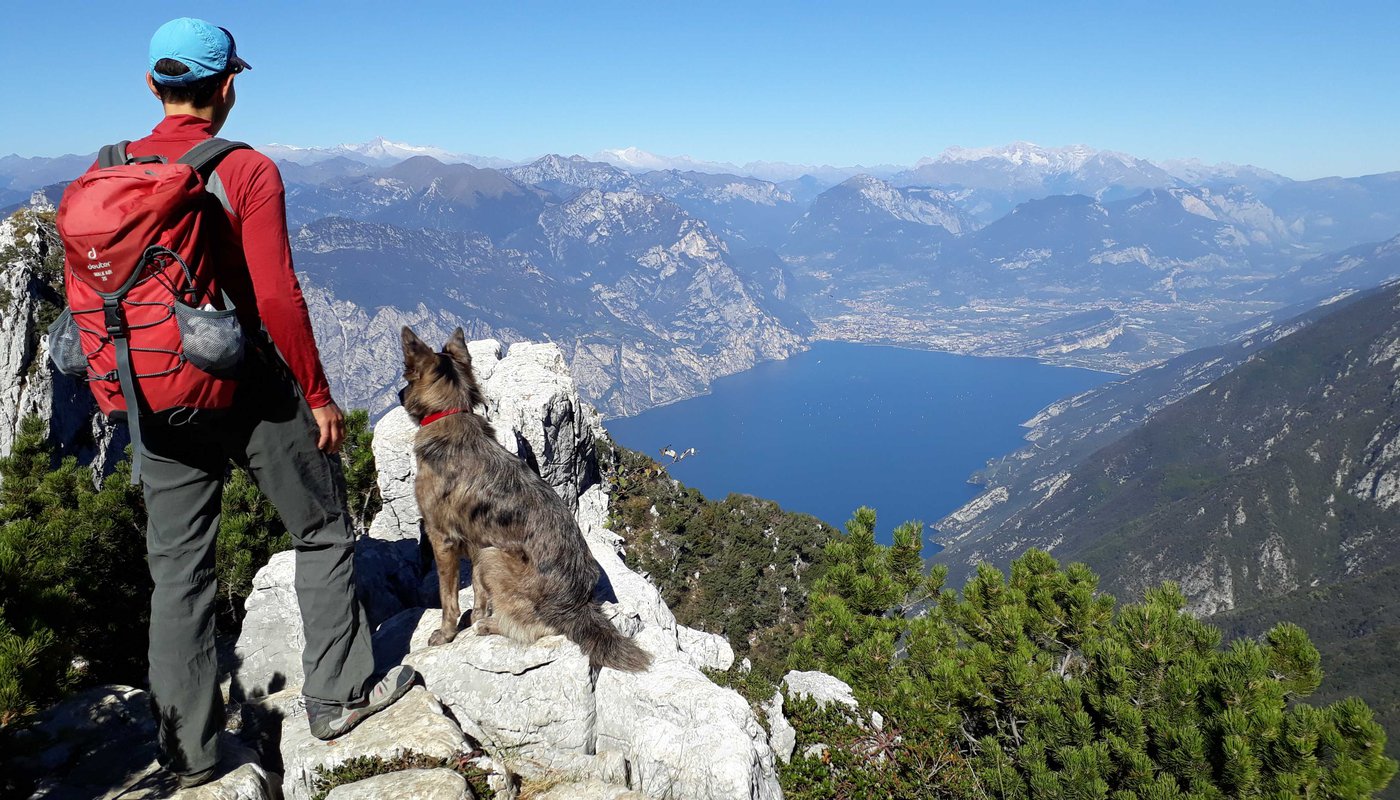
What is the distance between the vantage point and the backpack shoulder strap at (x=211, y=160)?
3393 millimetres

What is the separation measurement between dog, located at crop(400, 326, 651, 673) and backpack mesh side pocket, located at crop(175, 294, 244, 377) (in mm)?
2115

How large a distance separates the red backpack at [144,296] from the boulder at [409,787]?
2.27m

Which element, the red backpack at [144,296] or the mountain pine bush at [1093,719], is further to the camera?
the mountain pine bush at [1093,719]

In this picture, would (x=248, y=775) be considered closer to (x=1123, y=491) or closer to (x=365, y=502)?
(x=365, y=502)

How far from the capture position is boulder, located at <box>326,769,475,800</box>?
3979mm

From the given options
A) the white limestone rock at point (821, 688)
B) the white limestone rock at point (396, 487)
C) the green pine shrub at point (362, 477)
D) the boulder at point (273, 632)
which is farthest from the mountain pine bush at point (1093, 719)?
the green pine shrub at point (362, 477)

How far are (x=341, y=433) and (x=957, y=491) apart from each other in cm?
17463

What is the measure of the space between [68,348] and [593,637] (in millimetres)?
3977

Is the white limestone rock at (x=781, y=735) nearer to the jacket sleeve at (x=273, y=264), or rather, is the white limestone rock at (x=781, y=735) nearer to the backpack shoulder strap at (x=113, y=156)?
the jacket sleeve at (x=273, y=264)

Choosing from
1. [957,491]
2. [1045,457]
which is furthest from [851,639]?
[1045,457]

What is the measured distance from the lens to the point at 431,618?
21.2 feet

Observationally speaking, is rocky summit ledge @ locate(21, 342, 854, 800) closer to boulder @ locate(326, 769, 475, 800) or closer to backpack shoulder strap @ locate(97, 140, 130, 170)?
boulder @ locate(326, 769, 475, 800)

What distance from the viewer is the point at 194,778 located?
148 inches

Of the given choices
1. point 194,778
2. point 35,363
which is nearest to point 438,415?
point 194,778
